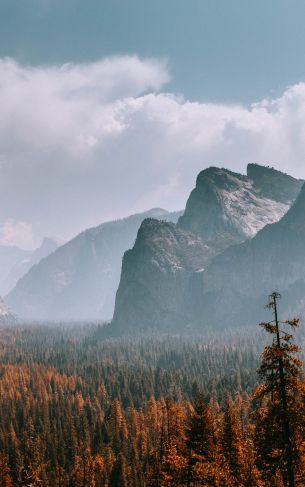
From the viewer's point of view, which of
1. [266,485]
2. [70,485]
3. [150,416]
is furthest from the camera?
[150,416]

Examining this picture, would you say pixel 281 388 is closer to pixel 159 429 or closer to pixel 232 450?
pixel 232 450

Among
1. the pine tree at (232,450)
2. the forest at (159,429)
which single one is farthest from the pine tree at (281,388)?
the pine tree at (232,450)

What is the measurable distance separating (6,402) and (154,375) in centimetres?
6297

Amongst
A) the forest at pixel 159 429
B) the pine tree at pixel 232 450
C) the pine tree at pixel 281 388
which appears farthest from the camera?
the pine tree at pixel 232 450

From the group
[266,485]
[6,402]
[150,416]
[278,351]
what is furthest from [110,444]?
[278,351]

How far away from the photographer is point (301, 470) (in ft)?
109

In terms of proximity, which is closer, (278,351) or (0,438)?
(278,351)

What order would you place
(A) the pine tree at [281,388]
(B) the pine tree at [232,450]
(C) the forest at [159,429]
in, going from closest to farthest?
(A) the pine tree at [281,388]
(C) the forest at [159,429]
(B) the pine tree at [232,450]

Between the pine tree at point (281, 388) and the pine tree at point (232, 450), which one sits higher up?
the pine tree at point (281, 388)

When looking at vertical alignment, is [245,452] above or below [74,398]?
above

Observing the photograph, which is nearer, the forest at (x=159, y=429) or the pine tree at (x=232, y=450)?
the forest at (x=159, y=429)

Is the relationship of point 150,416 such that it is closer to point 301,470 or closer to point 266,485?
point 266,485

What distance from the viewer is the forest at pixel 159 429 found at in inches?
1027

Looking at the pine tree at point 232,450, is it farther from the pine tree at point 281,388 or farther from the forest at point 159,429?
the pine tree at point 281,388
